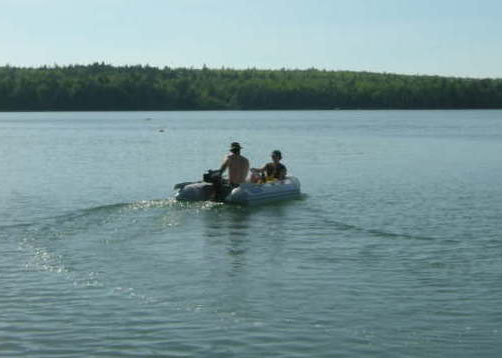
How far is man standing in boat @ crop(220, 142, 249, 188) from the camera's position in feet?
71.1

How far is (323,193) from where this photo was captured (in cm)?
2641

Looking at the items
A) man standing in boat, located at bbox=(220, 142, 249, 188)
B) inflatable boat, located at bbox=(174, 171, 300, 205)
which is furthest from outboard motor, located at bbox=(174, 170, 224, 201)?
man standing in boat, located at bbox=(220, 142, 249, 188)

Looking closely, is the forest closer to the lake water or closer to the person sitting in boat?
the lake water

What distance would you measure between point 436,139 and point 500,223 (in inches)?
1618

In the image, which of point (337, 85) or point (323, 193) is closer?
point (323, 193)

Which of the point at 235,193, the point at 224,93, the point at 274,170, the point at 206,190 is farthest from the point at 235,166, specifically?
the point at 224,93

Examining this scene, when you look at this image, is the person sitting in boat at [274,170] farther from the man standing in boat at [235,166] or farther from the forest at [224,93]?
the forest at [224,93]

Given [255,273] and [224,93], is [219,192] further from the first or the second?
[224,93]

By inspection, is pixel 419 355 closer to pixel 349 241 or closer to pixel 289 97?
pixel 349 241

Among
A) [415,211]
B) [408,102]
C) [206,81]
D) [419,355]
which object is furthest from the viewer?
[206,81]

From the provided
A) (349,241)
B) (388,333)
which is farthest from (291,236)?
(388,333)

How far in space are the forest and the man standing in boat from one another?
12959 centimetres

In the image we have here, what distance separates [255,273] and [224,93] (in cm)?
15387

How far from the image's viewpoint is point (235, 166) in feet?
71.4
